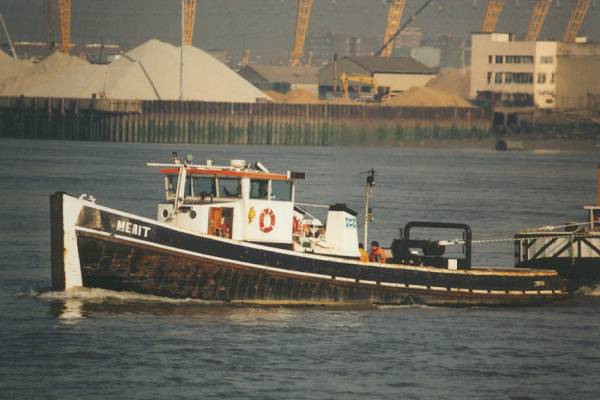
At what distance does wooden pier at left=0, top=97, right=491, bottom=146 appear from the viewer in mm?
147750

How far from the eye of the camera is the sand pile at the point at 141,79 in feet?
537

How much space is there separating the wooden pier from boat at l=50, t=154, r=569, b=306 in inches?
4336

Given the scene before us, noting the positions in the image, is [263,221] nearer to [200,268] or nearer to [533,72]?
[200,268]

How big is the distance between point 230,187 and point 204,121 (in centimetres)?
11236

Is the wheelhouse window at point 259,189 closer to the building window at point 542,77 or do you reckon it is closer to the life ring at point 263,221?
the life ring at point 263,221

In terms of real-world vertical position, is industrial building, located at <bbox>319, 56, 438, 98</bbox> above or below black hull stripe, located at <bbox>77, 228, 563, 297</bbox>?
above

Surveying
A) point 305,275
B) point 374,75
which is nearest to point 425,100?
point 374,75

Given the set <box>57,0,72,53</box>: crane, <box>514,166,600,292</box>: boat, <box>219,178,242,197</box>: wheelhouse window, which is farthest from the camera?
<box>57,0,72,53</box>: crane

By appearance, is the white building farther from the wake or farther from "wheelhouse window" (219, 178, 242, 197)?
the wake

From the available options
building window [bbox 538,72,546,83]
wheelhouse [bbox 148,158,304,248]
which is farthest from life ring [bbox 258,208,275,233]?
building window [bbox 538,72,546,83]

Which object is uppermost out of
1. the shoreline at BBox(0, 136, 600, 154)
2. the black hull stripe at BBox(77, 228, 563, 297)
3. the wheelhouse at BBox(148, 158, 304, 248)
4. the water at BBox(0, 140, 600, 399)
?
the shoreline at BBox(0, 136, 600, 154)

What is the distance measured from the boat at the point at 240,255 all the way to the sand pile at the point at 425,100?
129 m

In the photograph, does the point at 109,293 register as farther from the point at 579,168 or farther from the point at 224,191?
the point at 579,168

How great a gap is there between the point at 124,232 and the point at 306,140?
4781 inches
